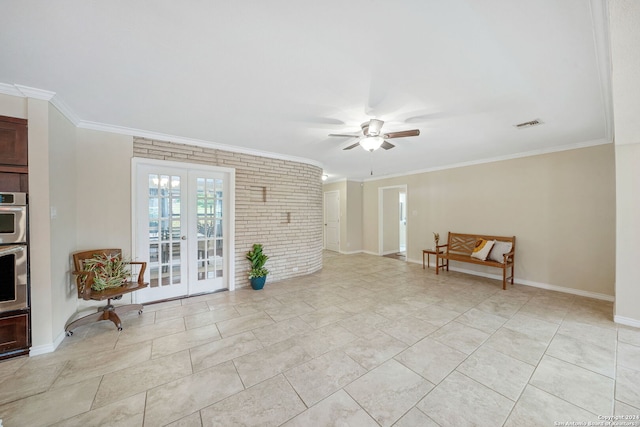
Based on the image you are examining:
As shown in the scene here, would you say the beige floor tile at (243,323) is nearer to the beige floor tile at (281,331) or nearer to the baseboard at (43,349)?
the beige floor tile at (281,331)

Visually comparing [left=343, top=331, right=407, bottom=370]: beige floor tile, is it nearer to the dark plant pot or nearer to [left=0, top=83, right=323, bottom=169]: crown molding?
the dark plant pot

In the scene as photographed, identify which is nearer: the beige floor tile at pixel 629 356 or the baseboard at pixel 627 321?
the beige floor tile at pixel 629 356

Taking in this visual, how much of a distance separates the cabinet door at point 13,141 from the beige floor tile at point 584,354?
208 inches

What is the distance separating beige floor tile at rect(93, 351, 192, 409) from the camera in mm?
1765

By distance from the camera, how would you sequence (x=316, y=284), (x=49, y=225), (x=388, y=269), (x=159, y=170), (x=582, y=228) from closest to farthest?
(x=49, y=225) → (x=159, y=170) → (x=582, y=228) → (x=316, y=284) → (x=388, y=269)

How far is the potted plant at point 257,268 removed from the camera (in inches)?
161

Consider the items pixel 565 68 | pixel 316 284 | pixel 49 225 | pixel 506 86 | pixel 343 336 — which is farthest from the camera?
pixel 316 284

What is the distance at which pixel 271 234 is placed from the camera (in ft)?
14.9

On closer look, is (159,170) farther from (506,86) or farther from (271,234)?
(506,86)

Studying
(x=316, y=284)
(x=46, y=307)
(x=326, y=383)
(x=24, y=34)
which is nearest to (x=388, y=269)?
(x=316, y=284)

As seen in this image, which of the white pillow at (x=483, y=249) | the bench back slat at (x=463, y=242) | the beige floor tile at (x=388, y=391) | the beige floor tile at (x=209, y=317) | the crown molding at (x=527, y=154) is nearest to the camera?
the beige floor tile at (x=388, y=391)

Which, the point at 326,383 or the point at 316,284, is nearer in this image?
the point at 326,383

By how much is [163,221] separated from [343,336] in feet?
10.0

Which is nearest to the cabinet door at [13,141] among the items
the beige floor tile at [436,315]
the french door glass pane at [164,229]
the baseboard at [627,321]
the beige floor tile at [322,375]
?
the french door glass pane at [164,229]
